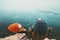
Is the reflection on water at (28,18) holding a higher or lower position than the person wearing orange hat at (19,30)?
higher

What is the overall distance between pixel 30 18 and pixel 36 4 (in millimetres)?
167

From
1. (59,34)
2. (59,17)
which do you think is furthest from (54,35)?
(59,17)

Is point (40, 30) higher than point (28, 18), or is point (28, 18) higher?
point (28, 18)

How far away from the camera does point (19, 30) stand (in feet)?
4.44

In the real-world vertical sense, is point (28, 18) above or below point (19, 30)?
above

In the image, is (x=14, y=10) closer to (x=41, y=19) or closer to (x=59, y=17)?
(x=41, y=19)

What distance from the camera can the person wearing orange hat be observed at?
1.35 m

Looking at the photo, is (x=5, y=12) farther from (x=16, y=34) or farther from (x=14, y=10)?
(x=16, y=34)

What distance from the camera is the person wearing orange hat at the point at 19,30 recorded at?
1348 mm

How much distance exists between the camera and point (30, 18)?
1371mm

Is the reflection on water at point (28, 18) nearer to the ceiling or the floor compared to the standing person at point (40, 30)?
nearer to the ceiling

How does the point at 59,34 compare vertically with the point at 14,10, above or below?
below

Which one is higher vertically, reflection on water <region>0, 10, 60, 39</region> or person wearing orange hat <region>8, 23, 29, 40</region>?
reflection on water <region>0, 10, 60, 39</region>

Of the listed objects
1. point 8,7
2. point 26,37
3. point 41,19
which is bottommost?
point 26,37
